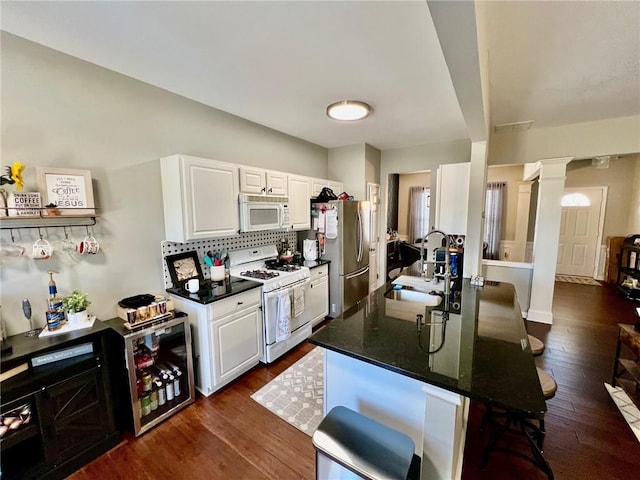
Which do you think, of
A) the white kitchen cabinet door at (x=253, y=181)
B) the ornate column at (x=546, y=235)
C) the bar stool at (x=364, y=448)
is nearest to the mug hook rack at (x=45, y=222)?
the white kitchen cabinet door at (x=253, y=181)

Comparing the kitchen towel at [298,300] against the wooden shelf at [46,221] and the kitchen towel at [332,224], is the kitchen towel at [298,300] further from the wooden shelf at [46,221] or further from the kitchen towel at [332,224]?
the wooden shelf at [46,221]

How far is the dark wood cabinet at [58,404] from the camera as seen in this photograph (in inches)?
58.6

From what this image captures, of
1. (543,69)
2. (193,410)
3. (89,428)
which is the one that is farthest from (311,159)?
(89,428)

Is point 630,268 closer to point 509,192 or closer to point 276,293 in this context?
point 509,192

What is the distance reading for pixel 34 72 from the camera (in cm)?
176

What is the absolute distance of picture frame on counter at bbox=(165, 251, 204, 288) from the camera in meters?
2.48

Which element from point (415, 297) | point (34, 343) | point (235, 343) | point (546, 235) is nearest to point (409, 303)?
point (415, 297)

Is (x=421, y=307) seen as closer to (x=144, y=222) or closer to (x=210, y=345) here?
(x=210, y=345)

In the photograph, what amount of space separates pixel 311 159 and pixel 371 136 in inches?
38.8

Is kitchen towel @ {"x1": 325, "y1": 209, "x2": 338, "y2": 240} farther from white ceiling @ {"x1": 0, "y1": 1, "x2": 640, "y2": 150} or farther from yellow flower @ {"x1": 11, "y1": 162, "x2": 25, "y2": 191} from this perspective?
yellow flower @ {"x1": 11, "y1": 162, "x2": 25, "y2": 191}

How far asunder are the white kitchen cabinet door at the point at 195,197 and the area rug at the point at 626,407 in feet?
11.9

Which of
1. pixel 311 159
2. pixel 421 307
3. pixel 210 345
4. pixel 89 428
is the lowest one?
pixel 89 428

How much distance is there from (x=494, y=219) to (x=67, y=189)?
7403 mm

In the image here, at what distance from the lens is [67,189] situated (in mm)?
1836
